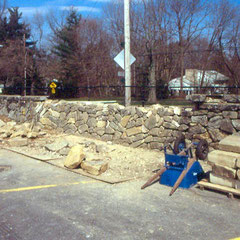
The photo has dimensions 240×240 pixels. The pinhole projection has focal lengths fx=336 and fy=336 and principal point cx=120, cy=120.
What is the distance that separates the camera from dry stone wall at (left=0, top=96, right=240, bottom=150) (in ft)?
28.5

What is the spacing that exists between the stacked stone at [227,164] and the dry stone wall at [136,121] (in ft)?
7.47

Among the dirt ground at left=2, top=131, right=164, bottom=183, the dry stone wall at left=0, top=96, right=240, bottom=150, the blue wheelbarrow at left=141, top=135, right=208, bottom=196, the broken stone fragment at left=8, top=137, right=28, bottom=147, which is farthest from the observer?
the broken stone fragment at left=8, top=137, right=28, bottom=147

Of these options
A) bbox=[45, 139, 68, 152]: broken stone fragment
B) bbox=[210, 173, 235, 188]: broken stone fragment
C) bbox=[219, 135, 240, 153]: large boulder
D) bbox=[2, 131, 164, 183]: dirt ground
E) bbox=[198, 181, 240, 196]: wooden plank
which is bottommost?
bbox=[2, 131, 164, 183]: dirt ground

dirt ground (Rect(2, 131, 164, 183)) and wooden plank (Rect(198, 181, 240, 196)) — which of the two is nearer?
wooden plank (Rect(198, 181, 240, 196))

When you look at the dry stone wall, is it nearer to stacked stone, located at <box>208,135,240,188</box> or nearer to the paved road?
stacked stone, located at <box>208,135,240,188</box>

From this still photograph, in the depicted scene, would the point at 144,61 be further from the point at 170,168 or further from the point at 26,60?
the point at 170,168

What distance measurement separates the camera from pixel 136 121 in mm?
10320

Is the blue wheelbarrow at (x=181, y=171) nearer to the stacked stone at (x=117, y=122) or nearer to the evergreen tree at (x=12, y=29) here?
the stacked stone at (x=117, y=122)

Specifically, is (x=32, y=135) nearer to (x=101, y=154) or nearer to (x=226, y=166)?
(x=101, y=154)

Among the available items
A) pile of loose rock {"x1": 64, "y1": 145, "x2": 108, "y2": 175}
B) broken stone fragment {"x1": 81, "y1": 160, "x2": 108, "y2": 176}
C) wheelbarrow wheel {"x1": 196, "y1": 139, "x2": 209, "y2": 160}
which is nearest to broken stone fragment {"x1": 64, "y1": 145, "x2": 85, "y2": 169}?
pile of loose rock {"x1": 64, "y1": 145, "x2": 108, "y2": 175}

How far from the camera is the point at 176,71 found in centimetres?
2186

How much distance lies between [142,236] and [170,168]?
239cm

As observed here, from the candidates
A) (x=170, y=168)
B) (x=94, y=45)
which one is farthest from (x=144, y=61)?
(x=170, y=168)

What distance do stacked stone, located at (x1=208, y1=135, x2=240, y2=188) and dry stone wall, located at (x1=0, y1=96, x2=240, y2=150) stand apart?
2.28 meters
